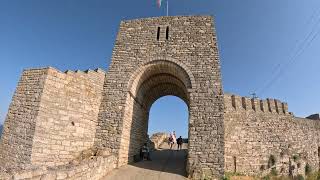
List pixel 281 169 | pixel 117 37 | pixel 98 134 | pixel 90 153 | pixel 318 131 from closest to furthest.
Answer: pixel 90 153 < pixel 98 134 < pixel 117 37 < pixel 281 169 < pixel 318 131

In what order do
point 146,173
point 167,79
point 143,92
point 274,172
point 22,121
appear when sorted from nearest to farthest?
point 22,121 → point 146,173 → point 167,79 → point 143,92 → point 274,172

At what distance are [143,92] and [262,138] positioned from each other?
25.0 feet

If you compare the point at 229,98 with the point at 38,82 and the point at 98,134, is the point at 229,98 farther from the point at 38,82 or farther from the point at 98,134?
the point at 38,82

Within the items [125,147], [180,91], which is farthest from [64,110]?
[180,91]

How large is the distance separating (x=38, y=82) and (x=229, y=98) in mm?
10365

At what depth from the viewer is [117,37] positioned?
12078 millimetres

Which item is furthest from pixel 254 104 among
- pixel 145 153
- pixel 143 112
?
pixel 145 153

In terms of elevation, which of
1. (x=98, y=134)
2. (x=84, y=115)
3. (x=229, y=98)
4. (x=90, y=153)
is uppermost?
(x=229, y=98)

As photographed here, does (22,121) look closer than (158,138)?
Yes

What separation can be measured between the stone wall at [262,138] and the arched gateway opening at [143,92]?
337 centimetres

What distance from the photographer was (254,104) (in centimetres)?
1416

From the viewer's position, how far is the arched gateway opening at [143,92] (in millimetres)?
10654

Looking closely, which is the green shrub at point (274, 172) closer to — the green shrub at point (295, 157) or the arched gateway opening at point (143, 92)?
the green shrub at point (295, 157)

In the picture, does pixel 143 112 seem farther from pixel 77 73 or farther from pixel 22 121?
pixel 22 121
